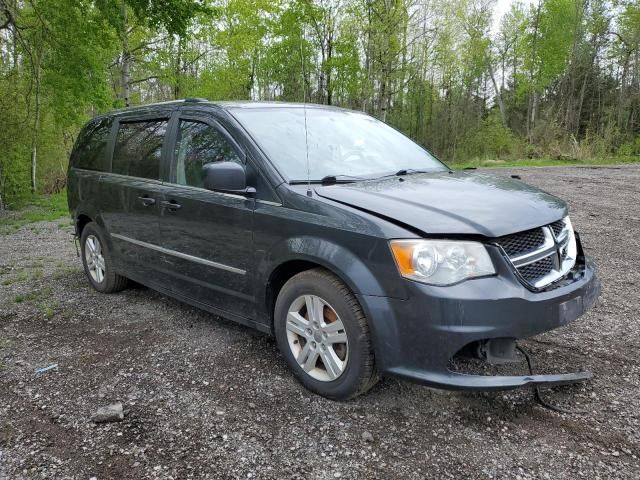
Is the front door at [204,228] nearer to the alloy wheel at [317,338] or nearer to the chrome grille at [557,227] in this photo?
the alloy wheel at [317,338]

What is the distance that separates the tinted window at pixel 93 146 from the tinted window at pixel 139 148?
296 millimetres

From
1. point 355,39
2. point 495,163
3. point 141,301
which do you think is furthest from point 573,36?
point 141,301

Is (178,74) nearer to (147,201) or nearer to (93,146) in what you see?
(93,146)

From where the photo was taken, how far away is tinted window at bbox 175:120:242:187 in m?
3.54

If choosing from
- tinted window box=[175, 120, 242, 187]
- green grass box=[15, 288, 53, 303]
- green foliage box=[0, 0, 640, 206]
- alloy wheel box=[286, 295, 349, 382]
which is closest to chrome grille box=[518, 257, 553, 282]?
alloy wheel box=[286, 295, 349, 382]

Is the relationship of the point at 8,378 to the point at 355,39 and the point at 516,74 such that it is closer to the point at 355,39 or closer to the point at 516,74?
the point at 355,39

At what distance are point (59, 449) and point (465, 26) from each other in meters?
34.6

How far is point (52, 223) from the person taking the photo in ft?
36.1

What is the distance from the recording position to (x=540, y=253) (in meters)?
2.71

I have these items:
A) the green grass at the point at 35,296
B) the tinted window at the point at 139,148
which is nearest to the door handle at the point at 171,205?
the tinted window at the point at 139,148

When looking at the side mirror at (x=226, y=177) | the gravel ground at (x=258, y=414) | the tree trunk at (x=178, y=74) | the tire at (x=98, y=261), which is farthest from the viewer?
the tree trunk at (x=178, y=74)

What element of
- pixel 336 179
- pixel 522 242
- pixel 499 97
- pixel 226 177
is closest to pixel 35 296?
pixel 226 177

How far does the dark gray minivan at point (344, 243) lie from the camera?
2.48m

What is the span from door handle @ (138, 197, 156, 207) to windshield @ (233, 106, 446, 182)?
1.06 metres
